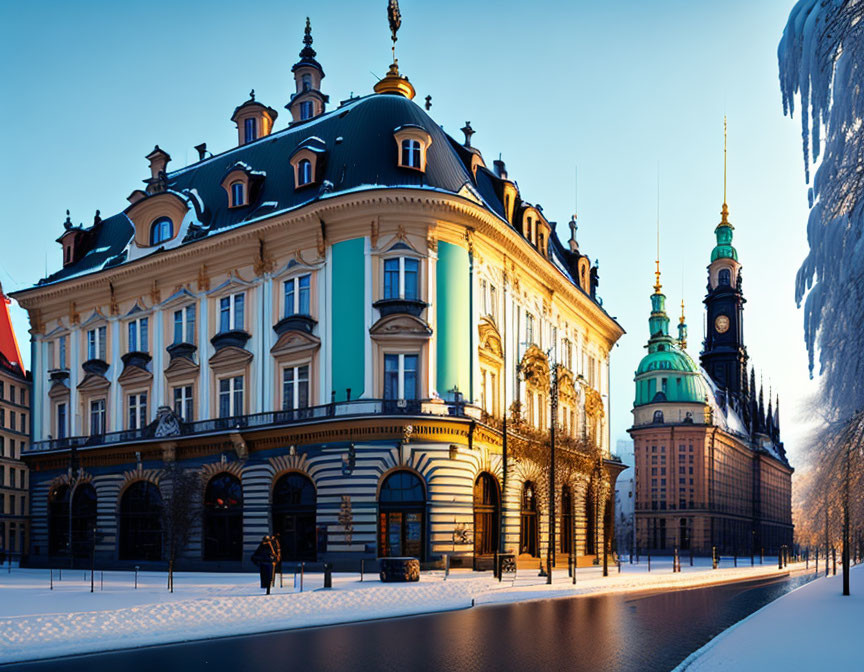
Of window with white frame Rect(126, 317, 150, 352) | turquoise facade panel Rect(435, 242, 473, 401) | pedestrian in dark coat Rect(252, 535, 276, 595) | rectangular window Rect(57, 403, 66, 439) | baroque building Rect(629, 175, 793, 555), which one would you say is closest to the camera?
pedestrian in dark coat Rect(252, 535, 276, 595)

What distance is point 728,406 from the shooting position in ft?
541

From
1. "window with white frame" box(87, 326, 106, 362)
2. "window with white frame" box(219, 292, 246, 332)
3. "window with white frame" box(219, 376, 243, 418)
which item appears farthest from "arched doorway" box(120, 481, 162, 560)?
"window with white frame" box(219, 292, 246, 332)

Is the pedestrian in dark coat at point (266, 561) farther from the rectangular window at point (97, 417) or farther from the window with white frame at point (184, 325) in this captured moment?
the rectangular window at point (97, 417)

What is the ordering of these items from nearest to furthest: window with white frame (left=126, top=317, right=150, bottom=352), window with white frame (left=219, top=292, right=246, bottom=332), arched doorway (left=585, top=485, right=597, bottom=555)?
window with white frame (left=219, top=292, right=246, bottom=332) < window with white frame (left=126, top=317, right=150, bottom=352) < arched doorway (left=585, top=485, right=597, bottom=555)

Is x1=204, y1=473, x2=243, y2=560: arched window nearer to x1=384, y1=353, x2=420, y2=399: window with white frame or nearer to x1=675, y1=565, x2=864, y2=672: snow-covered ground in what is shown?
x1=384, y1=353, x2=420, y2=399: window with white frame

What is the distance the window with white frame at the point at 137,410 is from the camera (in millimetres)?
57125

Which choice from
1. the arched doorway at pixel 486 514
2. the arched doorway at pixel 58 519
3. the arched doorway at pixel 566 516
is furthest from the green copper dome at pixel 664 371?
the arched doorway at pixel 58 519

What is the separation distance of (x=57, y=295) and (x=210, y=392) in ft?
52.3

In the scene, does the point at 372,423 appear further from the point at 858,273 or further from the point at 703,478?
the point at 703,478

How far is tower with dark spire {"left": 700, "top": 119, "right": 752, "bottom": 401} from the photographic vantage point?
163m

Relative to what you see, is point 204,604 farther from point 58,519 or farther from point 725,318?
point 725,318

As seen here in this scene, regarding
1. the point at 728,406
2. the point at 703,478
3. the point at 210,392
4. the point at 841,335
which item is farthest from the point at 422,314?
the point at 728,406

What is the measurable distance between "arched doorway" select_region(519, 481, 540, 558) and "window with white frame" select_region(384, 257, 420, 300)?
13.3 m

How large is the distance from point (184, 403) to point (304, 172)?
14913 millimetres
